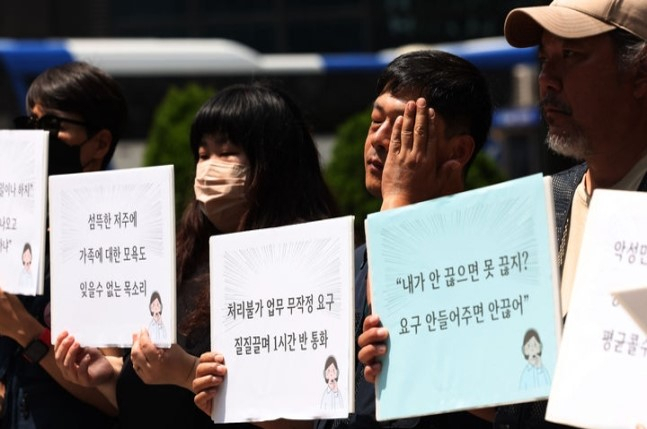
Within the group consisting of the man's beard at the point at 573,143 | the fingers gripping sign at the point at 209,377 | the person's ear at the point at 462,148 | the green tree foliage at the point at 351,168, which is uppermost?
the man's beard at the point at 573,143

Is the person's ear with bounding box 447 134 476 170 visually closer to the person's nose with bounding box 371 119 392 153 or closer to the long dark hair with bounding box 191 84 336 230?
the person's nose with bounding box 371 119 392 153

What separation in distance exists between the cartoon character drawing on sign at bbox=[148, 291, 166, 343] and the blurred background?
485 centimetres

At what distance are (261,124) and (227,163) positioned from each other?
0.14 m

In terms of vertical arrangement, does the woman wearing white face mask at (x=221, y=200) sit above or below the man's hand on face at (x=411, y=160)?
below

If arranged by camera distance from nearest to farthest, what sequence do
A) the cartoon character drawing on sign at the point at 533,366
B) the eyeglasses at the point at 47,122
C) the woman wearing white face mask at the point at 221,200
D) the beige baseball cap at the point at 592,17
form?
the cartoon character drawing on sign at the point at 533,366, the beige baseball cap at the point at 592,17, the woman wearing white face mask at the point at 221,200, the eyeglasses at the point at 47,122

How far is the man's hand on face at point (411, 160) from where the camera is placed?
2666 millimetres

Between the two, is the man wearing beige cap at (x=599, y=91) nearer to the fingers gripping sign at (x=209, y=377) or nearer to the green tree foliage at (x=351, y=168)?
the fingers gripping sign at (x=209, y=377)

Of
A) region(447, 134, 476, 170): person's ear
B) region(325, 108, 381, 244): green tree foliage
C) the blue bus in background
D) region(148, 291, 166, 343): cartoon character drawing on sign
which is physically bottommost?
region(325, 108, 381, 244): green tree foliage

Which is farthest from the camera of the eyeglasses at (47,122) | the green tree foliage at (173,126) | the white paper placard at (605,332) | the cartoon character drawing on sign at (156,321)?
the green tree foliage at (173,126)

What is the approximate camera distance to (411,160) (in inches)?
105

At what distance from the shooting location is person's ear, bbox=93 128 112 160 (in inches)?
148

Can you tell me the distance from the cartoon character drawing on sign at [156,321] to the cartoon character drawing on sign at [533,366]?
37.4 inches

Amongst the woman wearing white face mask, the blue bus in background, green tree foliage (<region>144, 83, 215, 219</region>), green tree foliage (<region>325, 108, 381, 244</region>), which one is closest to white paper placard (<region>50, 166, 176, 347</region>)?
the woman wearing white face mask

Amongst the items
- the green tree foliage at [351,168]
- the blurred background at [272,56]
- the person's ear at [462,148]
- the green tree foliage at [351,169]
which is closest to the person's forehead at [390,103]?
the person's ear at [462,148]
